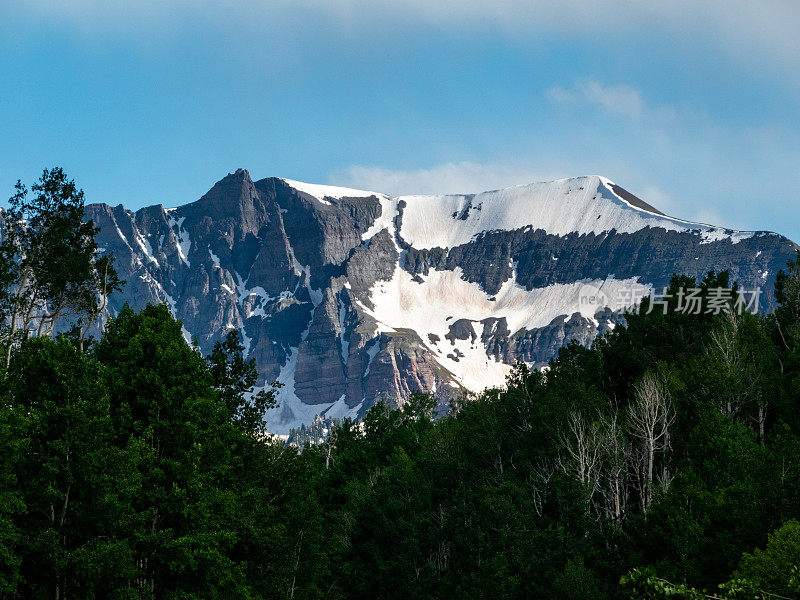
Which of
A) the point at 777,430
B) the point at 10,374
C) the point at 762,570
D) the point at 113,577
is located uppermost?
the point at 777,430

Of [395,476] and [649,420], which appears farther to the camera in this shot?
[395,476]

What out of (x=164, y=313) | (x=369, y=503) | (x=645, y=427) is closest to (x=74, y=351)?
(x=164, y=313)

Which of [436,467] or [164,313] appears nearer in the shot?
[164,313]

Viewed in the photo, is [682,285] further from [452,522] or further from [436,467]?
[452,522]

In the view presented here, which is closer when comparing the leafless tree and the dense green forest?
the dense green forest

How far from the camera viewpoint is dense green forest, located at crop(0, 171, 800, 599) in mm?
37500

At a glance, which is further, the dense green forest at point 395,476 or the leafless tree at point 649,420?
the leafless tree at point 649,420

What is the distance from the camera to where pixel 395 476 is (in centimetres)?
8900

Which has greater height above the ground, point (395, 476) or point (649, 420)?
point (649, 420)

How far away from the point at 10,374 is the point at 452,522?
1586 inches

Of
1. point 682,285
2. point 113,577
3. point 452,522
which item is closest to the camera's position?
point 113,577

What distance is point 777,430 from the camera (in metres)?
59.0

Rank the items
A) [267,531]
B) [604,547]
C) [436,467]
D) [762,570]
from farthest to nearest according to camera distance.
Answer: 1. [436,467]
2. [604,547]
3. [267,531]
4. [762,570]

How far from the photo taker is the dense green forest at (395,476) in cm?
3750
